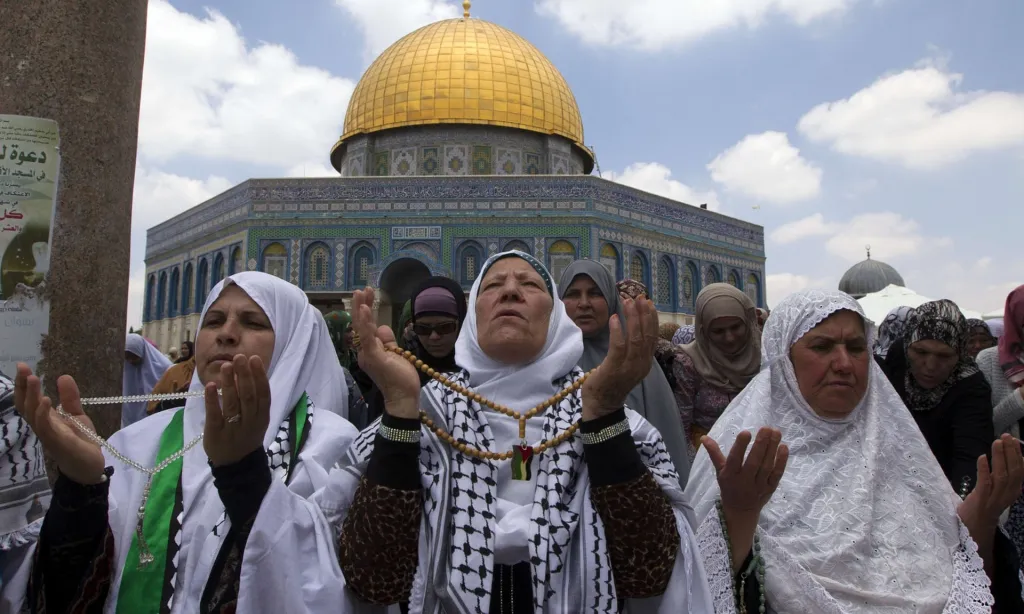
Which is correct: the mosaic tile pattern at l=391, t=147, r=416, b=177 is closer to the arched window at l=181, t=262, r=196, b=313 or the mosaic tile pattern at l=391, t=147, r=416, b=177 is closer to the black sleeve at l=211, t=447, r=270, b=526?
the arched window at l=181, t=262, r=196, b=313

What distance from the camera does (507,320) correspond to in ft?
5.30

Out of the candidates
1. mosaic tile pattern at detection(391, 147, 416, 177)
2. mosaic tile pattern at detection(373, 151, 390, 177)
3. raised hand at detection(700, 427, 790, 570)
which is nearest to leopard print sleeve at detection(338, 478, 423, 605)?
raised hand at detection(700, 427, 790, 570)

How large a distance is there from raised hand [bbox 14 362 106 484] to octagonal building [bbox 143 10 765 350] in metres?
14.5

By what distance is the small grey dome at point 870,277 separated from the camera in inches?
1096

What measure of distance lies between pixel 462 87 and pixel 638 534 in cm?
2001

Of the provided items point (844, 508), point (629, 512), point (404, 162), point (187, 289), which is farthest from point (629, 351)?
point (187, 289)

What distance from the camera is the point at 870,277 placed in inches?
1102

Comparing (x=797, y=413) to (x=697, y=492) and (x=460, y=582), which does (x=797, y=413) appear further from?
(x=460, y=582)

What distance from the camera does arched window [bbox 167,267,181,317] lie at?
21219 millimetres

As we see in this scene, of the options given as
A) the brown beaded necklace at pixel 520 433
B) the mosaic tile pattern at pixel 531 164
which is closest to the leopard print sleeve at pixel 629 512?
the brown beaded necklace at pixel 520 433

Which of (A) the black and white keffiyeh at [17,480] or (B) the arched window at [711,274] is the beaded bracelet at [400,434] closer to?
(A) the black and white keffiyeh at [17,480]

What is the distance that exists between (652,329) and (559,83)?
71.5 feet

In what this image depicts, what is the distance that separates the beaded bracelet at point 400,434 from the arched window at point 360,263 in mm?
17066

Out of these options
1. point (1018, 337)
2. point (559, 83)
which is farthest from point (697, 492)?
point (559, 83)
